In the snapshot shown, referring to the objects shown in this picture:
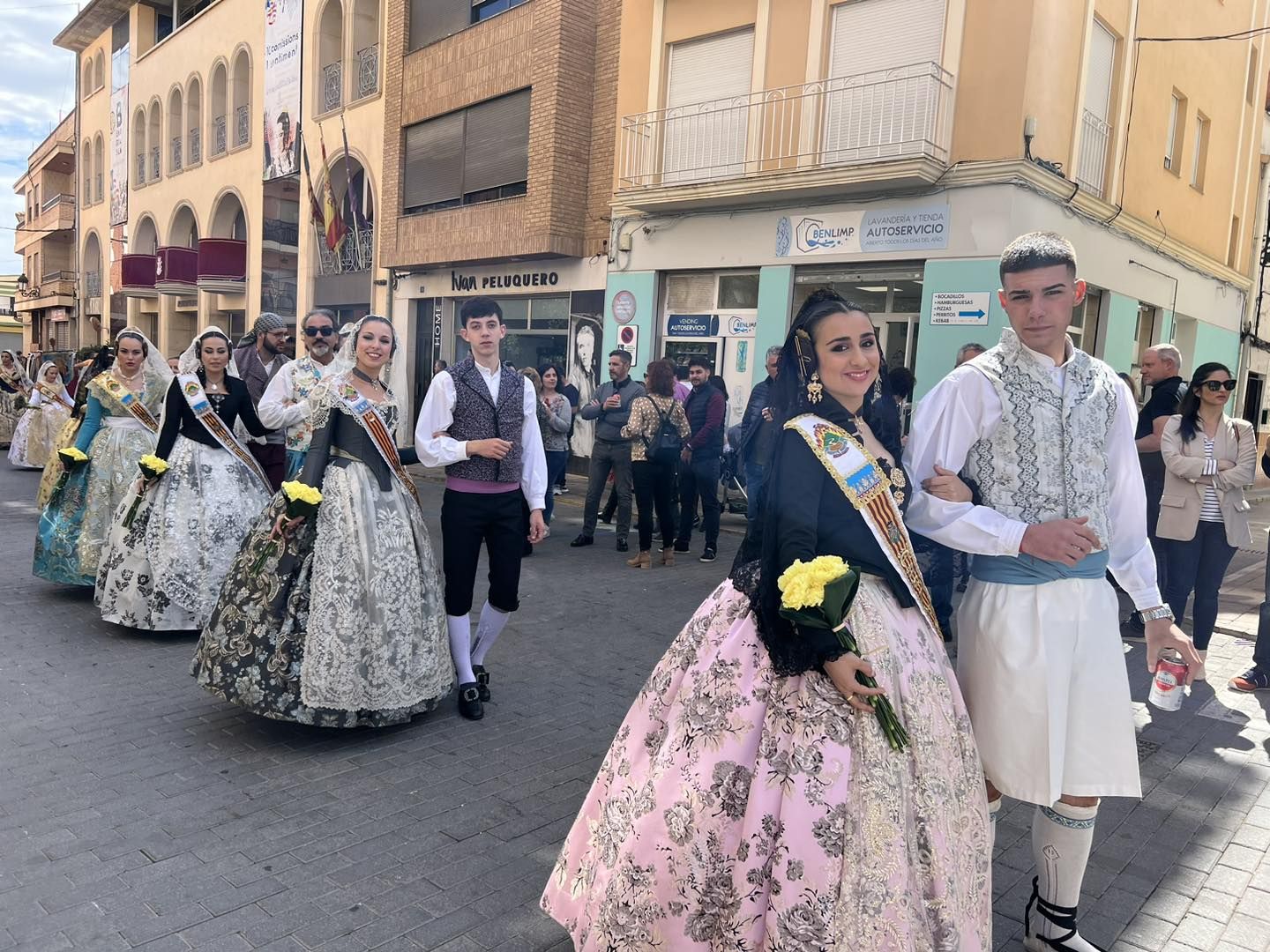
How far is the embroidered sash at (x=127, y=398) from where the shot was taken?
6348 mm

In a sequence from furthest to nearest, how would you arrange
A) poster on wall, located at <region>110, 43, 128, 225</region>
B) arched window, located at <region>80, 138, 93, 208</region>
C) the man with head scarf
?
arched window, located at <region>80, 138, 93, 208</region> → poster on wall, located at <region>110, 43, 128, 225</region> → the man with head scarf

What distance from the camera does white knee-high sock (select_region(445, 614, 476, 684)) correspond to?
4473mm

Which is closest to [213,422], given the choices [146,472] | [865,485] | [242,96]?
[146,472]

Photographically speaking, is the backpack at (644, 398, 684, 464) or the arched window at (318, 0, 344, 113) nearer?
the backpack at (644, 398, 684, 464)

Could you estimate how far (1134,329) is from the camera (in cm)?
1322

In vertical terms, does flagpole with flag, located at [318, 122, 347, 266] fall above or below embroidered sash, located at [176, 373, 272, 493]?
above

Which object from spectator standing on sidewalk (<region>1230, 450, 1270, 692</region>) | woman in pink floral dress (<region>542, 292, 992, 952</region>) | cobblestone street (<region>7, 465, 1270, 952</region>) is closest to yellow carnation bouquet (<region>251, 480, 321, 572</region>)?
cobblestone street (<region>7, 465, 1270, 952</region>)

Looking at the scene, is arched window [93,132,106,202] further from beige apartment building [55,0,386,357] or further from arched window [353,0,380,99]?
arched window [353,0,380,99]

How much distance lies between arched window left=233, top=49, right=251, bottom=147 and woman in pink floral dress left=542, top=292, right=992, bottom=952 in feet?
80.3

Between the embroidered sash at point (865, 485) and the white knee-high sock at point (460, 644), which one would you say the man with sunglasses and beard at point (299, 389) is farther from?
the embroidered sash at point (865, 485)

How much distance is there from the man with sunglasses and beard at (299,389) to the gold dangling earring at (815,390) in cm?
280

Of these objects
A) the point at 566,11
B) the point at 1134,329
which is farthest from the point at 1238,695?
the point at 566,11

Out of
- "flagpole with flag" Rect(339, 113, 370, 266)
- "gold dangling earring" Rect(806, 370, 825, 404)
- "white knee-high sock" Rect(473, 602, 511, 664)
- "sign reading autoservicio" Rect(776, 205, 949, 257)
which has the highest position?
"flagpole with flag" Rect(339, 113, 370, 266)

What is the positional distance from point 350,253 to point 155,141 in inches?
527
